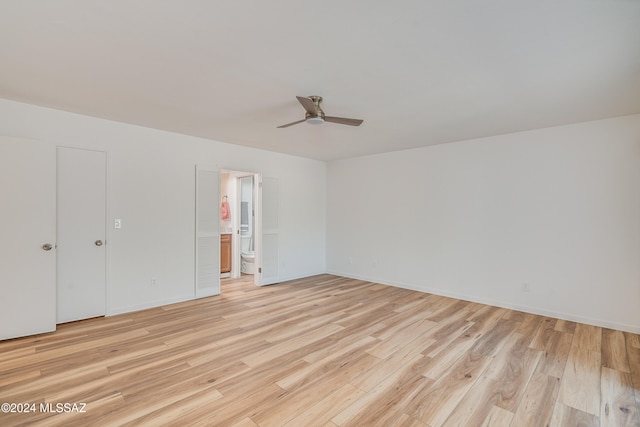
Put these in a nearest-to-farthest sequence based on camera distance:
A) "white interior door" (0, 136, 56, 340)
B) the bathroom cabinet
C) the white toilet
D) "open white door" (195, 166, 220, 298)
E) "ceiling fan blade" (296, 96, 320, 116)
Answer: "ceiling fan blade" (296, 96, 320, 116) → "white interior door" (0, 136, 56, 340) → "open white door" (195, 166, 220, 298) → the bathroom cabinet → the white toilet

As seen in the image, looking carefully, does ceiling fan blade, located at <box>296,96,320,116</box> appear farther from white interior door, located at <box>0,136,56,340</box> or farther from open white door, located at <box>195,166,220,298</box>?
white interior door, located at <box>0,136,56,340</box>

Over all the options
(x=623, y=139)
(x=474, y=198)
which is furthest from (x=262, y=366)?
(x=623, y=139)

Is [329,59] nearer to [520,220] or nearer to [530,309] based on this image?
[520,220]

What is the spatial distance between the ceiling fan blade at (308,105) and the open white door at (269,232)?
2.88 metres

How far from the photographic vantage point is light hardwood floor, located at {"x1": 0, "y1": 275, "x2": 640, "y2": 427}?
2035 mm

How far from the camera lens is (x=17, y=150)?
3.15m

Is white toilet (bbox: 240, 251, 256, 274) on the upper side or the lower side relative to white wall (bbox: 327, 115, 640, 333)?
lower

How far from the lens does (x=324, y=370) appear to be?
8.52ft

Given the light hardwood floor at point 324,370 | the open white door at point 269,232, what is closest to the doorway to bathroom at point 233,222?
the open white door at point 269,232

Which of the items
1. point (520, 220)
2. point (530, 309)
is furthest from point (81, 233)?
point (530, 309)

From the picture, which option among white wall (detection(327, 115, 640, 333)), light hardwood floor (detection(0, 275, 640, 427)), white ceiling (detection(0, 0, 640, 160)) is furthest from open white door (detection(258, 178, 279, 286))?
white ceiling (detection(0, 0, 640, 160))

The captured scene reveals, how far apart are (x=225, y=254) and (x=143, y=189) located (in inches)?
99.5

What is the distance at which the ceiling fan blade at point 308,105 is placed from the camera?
266 cm

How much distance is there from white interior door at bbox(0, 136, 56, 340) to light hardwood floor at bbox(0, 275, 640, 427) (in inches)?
11.1
